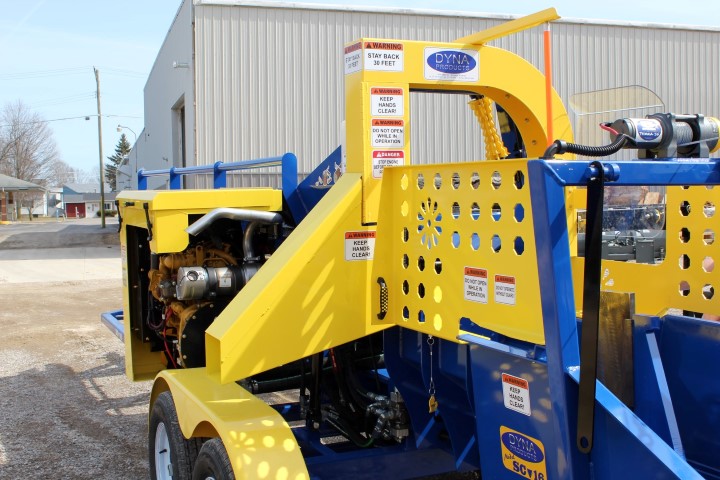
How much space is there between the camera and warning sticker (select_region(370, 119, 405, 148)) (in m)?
3.43

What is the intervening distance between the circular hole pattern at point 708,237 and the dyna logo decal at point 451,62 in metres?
1.29

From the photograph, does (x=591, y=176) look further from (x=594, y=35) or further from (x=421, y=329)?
(x=594, y=35)

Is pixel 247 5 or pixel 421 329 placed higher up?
pixel 247 5

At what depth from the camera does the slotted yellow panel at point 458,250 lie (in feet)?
8.57

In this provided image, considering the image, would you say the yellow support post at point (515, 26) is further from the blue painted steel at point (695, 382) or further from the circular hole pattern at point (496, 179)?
the blue painted steel at point (695, 382)

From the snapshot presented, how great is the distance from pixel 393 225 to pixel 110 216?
261 ft

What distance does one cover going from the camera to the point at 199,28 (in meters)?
18.9

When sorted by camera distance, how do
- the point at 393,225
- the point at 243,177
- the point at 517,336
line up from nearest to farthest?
the point at 517,336 < the point at 393,225 < the point at 243,177

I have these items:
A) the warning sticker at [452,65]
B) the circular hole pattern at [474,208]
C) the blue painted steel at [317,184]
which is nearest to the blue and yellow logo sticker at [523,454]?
the circular hole pattern at [474,208]

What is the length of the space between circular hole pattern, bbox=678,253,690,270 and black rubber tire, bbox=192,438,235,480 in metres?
2.13

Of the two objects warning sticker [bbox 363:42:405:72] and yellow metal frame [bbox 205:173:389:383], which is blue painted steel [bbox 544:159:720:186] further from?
warning sticker [bbox 363:42:405:72]

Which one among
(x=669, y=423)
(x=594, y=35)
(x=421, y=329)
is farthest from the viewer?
(x=594, y=35)

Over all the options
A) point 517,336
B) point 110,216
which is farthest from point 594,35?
point 110,216

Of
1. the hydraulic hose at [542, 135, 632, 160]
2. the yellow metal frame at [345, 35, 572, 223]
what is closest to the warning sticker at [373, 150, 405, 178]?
the yellow metal frame at [345, 35, 572, 223]
